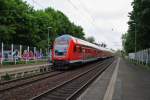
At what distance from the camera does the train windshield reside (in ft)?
110

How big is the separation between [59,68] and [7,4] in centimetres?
2925

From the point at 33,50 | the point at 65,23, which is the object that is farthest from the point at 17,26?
the point at 65,23

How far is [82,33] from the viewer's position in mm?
131000

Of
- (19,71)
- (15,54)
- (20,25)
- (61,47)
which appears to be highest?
(20,25)


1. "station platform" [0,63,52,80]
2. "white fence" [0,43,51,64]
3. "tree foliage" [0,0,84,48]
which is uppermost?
"tree foliage" [0,0,84,48]

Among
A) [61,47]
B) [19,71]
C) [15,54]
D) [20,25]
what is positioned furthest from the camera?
[20,25]

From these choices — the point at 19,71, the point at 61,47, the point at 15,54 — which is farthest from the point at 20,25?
the point at 19,71

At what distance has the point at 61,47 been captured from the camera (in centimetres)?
3394

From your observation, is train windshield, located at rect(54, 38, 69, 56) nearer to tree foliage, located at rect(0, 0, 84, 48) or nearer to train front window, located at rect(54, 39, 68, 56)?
train front window, located at rect(54, 39, 68, 56)

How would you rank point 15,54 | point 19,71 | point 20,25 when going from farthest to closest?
point 20,25 → point 15,54 → point 19,71

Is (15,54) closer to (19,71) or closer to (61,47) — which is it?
(61,47)

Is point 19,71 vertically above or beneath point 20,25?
beneath

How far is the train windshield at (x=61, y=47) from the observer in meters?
33.6

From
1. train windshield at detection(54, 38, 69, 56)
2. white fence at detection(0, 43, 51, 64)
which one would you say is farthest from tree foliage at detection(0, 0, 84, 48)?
train windshield at detection(54, 38, 69, 56)
